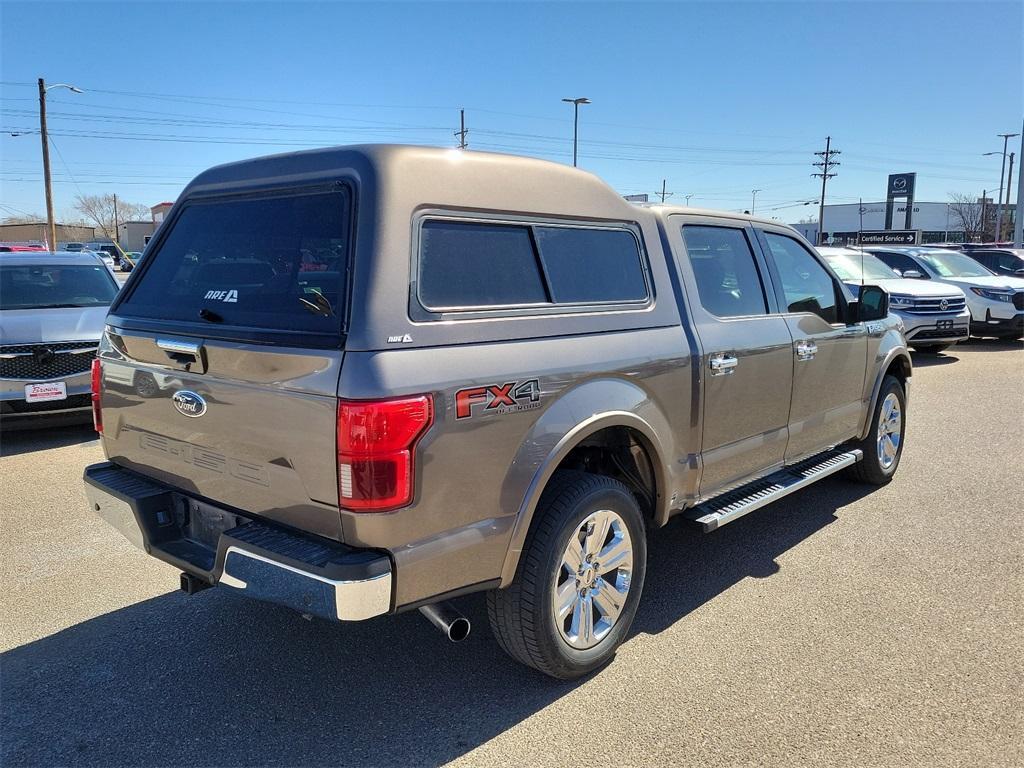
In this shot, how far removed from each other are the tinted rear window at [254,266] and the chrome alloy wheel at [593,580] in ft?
4.42

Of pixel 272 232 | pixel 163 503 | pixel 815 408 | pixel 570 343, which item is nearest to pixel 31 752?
pixel 163 503

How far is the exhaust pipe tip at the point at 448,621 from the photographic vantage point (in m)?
2.73

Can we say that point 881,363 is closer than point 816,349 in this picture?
No

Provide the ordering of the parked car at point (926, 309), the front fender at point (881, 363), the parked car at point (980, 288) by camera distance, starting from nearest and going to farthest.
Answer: the front fender at point (881, 363)
the parked car at point (926, 309)
the parked car at point (980, 288)

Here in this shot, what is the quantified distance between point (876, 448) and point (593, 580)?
3.42 meters

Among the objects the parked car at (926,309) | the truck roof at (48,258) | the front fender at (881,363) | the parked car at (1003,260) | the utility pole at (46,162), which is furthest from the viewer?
the utility pole at (46,162)

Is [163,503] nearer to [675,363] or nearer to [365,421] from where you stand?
[365,421]

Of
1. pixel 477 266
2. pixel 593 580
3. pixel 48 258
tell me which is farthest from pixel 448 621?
pixel 48 258

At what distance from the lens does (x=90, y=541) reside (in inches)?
184

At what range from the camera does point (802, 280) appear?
15.9 ft

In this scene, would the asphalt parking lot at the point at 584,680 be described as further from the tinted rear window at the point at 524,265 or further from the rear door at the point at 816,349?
the tinted rear window at the point at 524,265

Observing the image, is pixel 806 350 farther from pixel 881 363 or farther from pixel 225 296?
pixel 225 296

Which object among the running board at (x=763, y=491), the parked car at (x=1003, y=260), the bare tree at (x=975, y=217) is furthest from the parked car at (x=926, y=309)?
the bare tree at (x=975, y=217)

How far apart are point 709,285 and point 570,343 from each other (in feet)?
4.27
